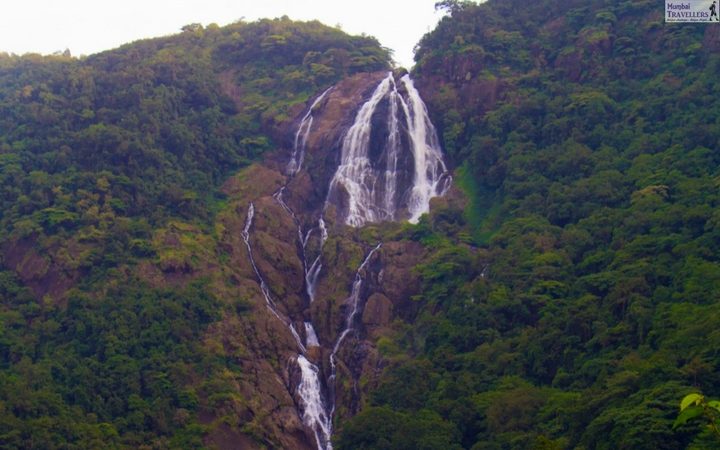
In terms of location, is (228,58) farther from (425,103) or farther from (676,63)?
(676,63)

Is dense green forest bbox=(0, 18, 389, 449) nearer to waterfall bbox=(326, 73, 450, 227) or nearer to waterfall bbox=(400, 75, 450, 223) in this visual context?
waterfall bbox=(326, 73, 450, 227)

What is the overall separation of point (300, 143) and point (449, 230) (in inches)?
410

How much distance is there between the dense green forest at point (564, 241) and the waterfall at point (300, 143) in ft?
19.1

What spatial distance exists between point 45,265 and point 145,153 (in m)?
7.79

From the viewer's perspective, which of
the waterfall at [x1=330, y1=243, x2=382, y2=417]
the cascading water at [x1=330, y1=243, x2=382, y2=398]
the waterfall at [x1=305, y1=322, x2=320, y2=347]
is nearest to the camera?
the waterfall at [x1=330, y1=243, x2=382, y2=417]

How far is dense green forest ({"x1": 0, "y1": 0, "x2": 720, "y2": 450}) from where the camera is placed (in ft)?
112

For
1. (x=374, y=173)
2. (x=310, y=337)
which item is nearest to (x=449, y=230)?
(x=374, y=173)

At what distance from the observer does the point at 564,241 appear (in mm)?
42062

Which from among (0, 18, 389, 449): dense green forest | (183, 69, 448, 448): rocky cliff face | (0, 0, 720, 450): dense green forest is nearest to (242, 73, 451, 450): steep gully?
(183, 69, 448, 448): rocky cliff face

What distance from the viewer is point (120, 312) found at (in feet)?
136

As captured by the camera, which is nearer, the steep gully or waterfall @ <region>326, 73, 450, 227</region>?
the steep gully

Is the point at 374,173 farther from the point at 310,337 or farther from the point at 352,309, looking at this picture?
the point at 310,337

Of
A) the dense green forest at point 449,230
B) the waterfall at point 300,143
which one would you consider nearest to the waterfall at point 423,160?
the dense green forest at point 449,230

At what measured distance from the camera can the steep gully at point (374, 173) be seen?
47344 millimetres
